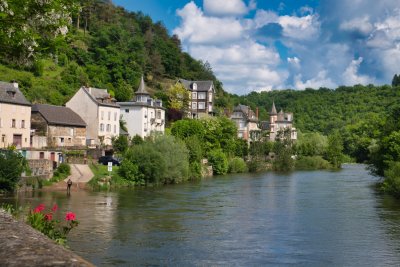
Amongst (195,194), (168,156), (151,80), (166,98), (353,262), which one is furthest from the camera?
(151,80)

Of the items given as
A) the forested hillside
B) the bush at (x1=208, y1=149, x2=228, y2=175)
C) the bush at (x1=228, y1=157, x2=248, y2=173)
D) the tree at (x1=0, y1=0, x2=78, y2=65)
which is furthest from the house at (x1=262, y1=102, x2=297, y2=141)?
the tree at (x1=0, y1=0, x2=78, y2=65)

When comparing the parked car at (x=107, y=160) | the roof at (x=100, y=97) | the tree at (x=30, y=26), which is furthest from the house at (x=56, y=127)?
the tree at (x=30, y=26)

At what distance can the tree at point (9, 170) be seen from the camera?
47.3m

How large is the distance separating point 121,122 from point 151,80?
143ft

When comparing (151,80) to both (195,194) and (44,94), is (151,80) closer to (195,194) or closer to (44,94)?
(44,94)

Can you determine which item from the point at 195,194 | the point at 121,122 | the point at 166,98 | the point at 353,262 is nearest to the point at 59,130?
the point at 121,122

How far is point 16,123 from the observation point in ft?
206

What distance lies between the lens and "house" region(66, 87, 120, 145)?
77188 millimetres

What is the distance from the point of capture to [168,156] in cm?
6450

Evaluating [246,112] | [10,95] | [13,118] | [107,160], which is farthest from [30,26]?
[246,112]

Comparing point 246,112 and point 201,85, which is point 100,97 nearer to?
point 201,85

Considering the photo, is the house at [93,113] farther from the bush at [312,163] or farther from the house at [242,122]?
the house at [242,122]

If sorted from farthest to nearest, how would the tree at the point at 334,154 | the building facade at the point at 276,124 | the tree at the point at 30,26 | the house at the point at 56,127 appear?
1. the building facade at the point at 276,124
2. the tree at the point at 334,154
3. the house at the point at 56,127
4. the tree at the point at 30,26

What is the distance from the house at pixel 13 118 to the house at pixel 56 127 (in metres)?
2.99
